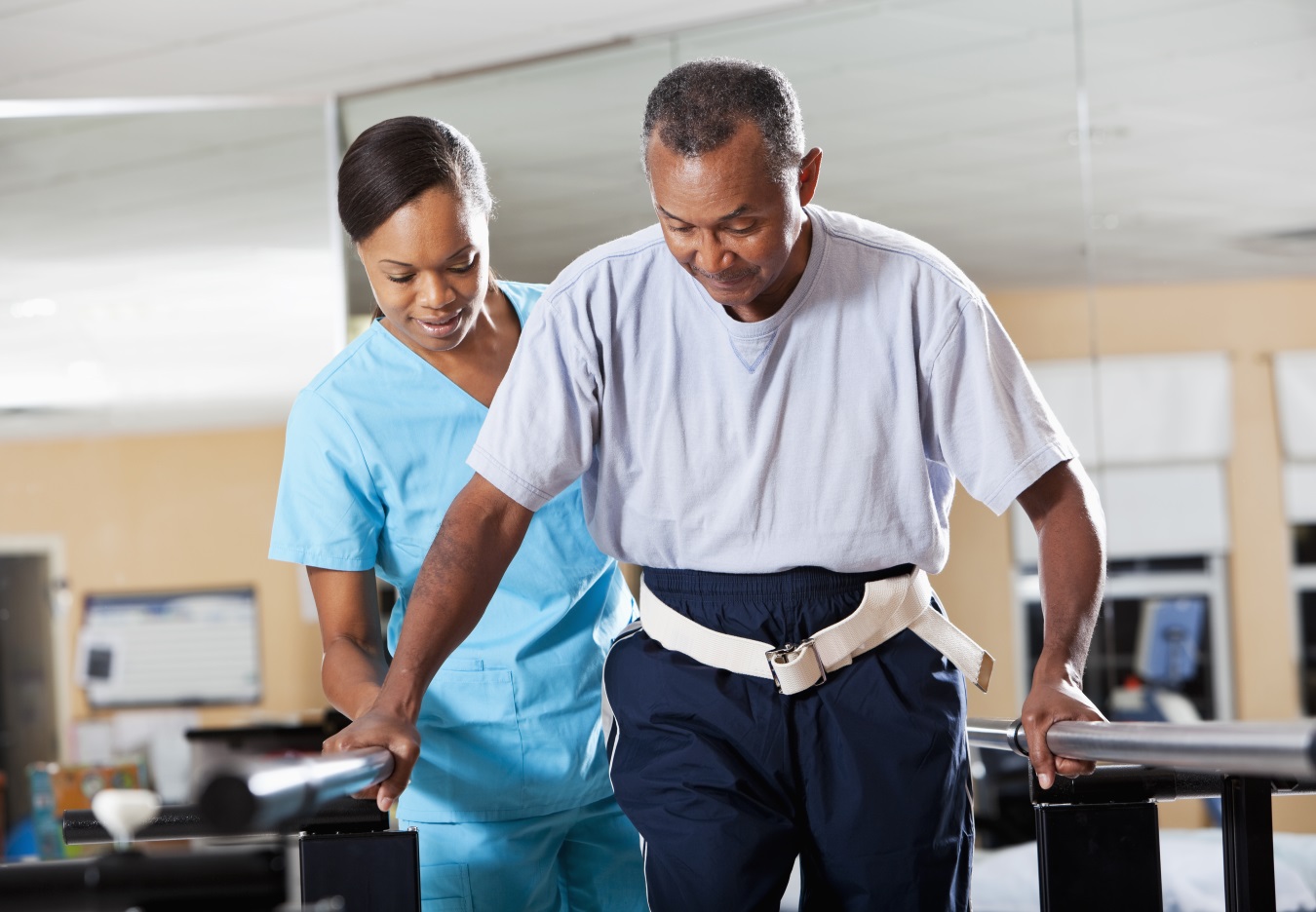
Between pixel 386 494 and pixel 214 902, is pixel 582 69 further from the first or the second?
pixel 214 902

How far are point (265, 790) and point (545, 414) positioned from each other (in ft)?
2.28

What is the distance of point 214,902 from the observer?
959 mm

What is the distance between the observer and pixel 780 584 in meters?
1.49

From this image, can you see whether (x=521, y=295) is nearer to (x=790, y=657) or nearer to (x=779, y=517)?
(x=779, y=517)

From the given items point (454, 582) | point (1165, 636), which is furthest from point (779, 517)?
point (1165, 636)

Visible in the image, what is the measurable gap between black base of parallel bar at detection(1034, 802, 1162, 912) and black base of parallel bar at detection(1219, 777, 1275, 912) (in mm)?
68

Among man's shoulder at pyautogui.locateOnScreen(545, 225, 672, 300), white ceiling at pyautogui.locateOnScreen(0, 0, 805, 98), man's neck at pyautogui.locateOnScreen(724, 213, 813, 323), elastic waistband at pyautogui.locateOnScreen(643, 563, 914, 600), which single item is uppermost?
white ceiling at pyautogui.locateOnScreen(0, 0, 805, 98)

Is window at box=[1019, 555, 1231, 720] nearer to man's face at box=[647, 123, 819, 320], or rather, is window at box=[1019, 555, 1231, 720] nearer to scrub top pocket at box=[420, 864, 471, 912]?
scrub top pocket at box=[420, 864, 471, 912]

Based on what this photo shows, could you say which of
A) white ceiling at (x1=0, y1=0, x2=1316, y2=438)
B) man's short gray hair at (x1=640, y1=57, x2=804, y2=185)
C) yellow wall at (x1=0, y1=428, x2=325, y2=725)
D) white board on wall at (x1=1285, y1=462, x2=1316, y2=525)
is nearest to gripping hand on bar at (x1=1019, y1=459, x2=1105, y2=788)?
man's short gray hair at (x1=640, y1=57, x2=804, y2=185)

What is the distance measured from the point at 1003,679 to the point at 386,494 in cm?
363

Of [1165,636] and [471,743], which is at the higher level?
[471,743]

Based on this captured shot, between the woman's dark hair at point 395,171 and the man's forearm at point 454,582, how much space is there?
1.43ft

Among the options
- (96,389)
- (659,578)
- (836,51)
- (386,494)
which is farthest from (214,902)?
(96,389)

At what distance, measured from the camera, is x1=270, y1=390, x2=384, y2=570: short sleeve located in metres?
1.85
